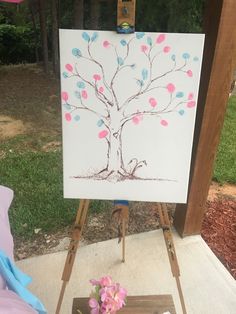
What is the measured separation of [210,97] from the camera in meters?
2.11

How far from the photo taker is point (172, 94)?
1.65 meters

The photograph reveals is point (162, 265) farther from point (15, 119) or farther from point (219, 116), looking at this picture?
point (15, 119)

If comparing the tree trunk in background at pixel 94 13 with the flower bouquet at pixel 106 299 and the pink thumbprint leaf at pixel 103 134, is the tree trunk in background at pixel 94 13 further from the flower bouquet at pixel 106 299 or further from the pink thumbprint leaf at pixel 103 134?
the flower bouquet at pixel 106 299

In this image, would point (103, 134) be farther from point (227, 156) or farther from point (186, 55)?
point (227, 156)

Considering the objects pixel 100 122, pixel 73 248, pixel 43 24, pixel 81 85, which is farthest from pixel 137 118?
pixel 43 24

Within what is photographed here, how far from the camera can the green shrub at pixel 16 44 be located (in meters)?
7.17

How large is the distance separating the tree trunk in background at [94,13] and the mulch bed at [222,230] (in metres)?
3.13

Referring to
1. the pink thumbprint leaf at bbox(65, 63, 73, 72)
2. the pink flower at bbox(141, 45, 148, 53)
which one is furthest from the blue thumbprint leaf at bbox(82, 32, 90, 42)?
the pink flower at bbox(141, 45, 148, 53)

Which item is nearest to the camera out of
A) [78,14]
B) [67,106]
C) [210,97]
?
[67,106]

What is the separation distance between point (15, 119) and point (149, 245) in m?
2.76

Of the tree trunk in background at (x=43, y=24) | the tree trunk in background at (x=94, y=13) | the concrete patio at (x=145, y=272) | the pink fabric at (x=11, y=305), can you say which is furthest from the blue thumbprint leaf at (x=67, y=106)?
the tree trunk in background at (x=43, y=24)

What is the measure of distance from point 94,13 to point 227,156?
2.64 meters

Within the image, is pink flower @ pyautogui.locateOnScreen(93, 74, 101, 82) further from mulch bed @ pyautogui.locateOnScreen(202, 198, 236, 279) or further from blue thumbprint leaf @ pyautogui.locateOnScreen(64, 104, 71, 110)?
mulch bed @ pyautogui.locateOnScreen(202, 198, 236, 279)

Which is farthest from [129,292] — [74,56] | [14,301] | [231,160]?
[231,160]
